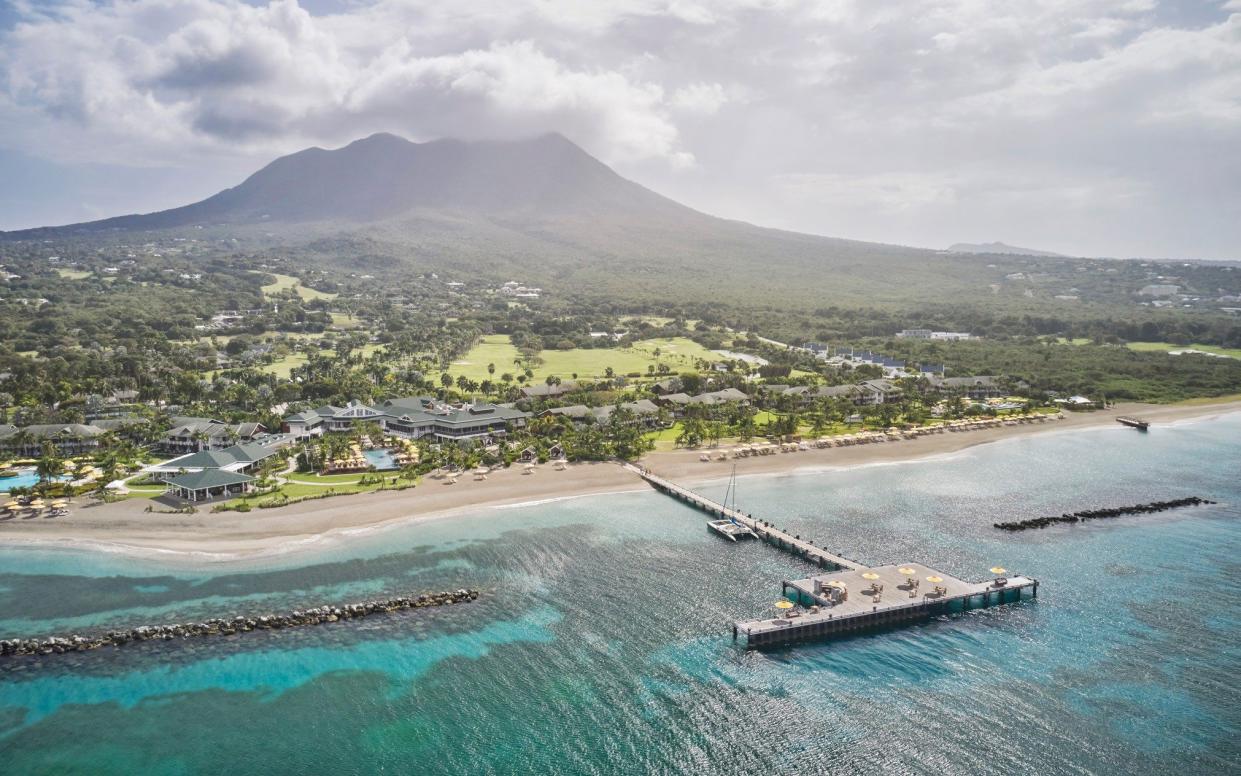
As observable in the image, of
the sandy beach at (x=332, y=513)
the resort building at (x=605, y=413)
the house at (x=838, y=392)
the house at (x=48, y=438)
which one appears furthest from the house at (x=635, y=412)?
the house at (x=48, y=438)

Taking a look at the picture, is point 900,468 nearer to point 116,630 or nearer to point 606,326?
point 116,630

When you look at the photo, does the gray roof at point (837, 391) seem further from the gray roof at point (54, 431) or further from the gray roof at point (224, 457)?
the gray roof at point (54, 431)

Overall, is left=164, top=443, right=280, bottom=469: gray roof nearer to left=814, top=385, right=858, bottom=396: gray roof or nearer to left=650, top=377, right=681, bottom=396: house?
left=650, top=377, right=681, bottom=396: house

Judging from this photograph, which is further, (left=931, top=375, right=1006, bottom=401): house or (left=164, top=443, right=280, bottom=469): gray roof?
(left=931, top=375, right=1006, bottom=401): house

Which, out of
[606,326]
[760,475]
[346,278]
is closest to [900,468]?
[760,475]

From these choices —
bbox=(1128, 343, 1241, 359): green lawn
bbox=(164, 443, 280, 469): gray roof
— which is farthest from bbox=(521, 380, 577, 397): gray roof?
bbox=(1128, 343, 1241, 359): green lawn

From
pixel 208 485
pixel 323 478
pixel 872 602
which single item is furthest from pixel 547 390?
pixel 872 602
